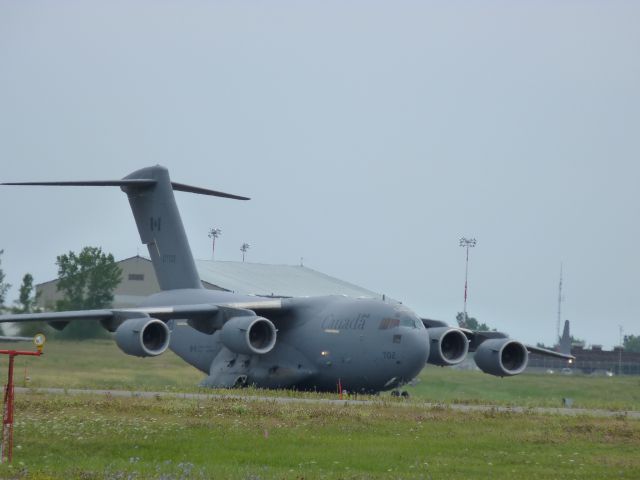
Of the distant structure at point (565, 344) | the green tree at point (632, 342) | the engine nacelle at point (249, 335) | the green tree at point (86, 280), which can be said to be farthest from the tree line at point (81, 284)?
the green tree at point (632, 342)

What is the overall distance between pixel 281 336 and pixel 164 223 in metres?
6.72

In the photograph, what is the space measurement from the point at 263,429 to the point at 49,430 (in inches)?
149

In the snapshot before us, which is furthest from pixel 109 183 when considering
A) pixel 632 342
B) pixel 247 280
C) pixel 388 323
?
pixel 632 342

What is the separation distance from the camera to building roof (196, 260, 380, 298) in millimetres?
71963

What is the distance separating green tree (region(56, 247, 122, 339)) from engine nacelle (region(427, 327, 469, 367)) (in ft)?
50.8

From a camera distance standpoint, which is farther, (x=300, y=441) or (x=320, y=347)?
(x=320, y=347)

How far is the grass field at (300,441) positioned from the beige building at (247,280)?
29.2 metres

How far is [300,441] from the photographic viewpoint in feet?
64.5

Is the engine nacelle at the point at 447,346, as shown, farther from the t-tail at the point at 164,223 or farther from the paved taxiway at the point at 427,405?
the t-tail at the point at 164,223

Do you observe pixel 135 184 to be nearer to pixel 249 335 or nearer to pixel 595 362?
pixel 249 335

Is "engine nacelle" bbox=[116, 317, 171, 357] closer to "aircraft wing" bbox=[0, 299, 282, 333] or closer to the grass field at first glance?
"aircraft wing" bbox=[0, 299, 282, 333]

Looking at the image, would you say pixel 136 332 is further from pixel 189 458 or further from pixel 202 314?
pixel 189 458

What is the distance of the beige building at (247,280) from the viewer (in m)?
66.4

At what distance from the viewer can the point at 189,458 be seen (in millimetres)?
17672
